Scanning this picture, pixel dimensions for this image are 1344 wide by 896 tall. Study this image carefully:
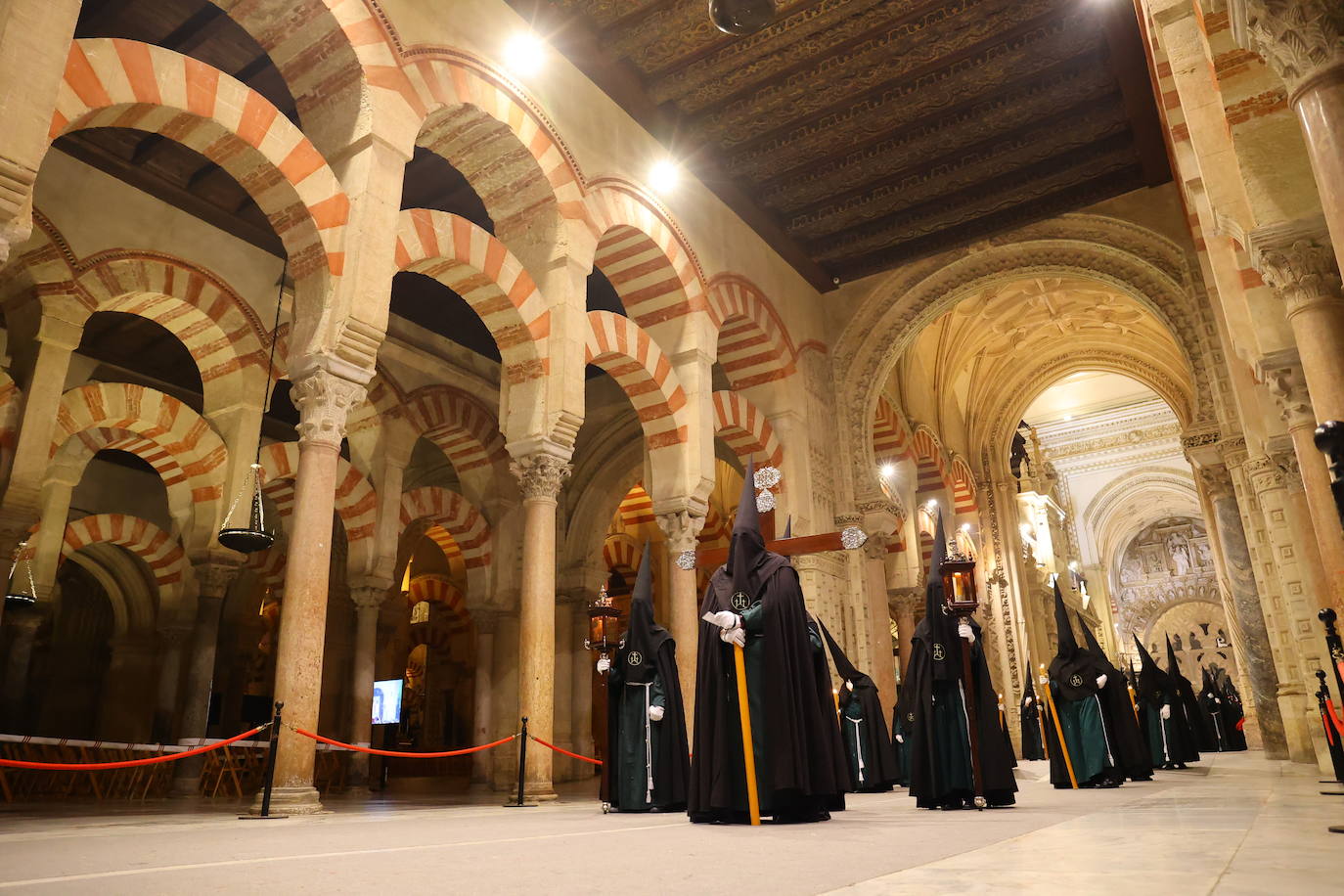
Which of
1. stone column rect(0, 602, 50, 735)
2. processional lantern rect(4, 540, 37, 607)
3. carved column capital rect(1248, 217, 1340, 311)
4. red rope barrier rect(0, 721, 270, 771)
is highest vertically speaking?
carved column capital rect(1248, 217, 1340, 311)

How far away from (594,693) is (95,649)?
29.3 feet

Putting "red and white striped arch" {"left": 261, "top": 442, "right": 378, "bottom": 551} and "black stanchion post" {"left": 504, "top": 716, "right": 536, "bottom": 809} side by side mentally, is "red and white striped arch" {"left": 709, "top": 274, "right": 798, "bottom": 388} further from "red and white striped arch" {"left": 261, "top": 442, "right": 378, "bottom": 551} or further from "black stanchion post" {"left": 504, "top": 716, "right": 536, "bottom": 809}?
"black stanchion post" {"left": 504, "top": 716, "right": 536, "bottom": 809}

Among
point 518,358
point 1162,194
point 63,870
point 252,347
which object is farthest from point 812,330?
point 63,870

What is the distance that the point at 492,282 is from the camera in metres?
6.95

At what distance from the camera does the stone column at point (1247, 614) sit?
32.7 ft

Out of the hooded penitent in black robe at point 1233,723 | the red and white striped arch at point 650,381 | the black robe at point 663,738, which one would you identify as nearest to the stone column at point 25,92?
the black robe at point 663,738

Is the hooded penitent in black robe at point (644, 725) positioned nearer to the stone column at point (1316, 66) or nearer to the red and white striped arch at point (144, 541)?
the stone column at point (1316, 66)

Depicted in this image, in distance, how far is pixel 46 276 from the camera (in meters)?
7.36

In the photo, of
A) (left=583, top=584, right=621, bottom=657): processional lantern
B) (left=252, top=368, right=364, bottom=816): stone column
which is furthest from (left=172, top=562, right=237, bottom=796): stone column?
(left=583, top=584, right=621, bottom=657): processional lantern

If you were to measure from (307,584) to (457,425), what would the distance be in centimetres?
616

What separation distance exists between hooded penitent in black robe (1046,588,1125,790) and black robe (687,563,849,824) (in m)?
3.25

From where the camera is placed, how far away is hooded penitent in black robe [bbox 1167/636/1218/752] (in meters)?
10.7

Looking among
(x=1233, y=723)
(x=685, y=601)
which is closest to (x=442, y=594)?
(x=685, y=601)

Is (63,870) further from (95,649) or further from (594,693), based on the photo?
(95,649)
